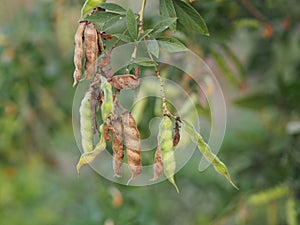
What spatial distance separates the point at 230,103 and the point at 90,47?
940 millimetres

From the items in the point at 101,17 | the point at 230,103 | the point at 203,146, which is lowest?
the point at 230,103

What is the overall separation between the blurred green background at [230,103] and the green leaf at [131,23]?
419mm

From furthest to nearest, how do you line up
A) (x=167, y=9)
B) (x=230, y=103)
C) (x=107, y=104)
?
(x=230, y=103), (x=167, y=9), (x=107, y=104)

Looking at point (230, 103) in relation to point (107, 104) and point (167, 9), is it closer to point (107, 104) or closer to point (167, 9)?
point (167, 9)

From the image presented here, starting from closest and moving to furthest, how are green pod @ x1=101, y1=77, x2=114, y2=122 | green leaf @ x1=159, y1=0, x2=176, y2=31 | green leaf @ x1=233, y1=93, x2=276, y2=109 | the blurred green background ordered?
green pod @ x1=101, y1=77, x2=114, y2=122 < green leaf @ x1=159, y1=0, x2=176, y2=31 < the blurred green background < green leaf @ x1=233, y1=93, x2=276, y2=109

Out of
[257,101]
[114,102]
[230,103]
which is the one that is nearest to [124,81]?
[114,102]

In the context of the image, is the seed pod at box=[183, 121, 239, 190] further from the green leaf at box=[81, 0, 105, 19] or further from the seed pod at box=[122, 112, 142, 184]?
the green leaf at box=[81, 0, 105, 19]

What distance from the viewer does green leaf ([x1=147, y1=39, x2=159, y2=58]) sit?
2.41 ft

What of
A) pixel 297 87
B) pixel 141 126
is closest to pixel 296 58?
pixel 297 87

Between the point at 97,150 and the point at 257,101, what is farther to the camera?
the point at 257,101

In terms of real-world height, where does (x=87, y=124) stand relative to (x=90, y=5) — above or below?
below

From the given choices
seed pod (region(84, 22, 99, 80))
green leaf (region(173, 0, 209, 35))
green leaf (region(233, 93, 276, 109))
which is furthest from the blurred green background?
seed pod (region(84, 22, 99, 80))

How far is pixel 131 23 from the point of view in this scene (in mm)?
727

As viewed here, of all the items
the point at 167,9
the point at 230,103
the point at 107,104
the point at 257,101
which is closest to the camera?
the point at 107,104
